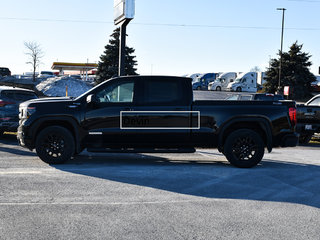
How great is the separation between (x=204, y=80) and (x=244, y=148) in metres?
56.0

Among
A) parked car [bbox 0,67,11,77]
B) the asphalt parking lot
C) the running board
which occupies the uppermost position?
parked car [bbox 0,67,11,77]

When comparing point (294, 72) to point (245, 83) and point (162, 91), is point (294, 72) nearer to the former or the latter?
point (245, 83)

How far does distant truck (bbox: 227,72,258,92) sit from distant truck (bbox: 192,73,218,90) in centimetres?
737

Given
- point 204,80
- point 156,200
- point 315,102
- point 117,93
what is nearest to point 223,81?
point 204,80

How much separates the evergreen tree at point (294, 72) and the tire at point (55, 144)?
4745 cm

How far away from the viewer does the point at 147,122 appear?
8.98 metres

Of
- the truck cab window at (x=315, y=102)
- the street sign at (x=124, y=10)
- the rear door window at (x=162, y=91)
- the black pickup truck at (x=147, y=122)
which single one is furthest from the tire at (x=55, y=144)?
the truck cab window at (x=315, y=102)

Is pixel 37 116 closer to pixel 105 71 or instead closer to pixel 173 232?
pixel 173 232

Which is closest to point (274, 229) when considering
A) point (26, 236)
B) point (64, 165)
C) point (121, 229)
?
point (121, 229)

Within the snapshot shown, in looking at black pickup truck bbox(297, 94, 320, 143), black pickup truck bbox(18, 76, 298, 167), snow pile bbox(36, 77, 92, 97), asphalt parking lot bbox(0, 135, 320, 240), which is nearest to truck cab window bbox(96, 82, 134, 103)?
black pickup truck bbox(18, 76, 298, 167)

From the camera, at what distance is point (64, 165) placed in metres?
8.98

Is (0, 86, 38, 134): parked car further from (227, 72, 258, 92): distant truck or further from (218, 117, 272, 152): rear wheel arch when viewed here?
(227, 72, 258, 92): distant truck

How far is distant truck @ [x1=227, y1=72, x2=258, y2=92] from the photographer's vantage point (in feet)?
185

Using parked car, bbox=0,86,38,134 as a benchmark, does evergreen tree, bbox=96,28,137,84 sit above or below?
above
